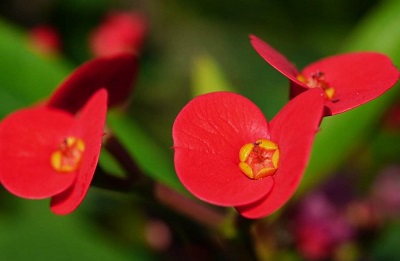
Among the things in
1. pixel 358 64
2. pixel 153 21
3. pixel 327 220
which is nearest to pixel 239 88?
pixel 153 21

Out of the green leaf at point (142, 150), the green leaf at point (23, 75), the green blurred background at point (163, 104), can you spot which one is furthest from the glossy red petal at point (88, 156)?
the green leaf at point (23, 75)

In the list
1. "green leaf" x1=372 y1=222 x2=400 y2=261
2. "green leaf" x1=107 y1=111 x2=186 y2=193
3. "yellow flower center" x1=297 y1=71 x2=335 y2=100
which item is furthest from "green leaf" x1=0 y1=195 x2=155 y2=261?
"yellow flower center" x1=297 y1=71 x2=335 y2=100

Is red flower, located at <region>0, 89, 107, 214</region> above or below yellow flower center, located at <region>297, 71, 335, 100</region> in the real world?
below

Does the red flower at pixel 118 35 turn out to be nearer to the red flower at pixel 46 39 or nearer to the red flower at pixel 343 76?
the red flower at pixel 46 39

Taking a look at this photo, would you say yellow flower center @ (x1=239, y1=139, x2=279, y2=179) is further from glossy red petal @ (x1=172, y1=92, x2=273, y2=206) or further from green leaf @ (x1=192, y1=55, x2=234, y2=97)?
green leaf @ (x1=192, y1=55, x2=234, y2=97)

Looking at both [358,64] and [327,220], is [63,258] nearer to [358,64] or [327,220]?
[327,220]

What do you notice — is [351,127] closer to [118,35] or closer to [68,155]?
[68,155]

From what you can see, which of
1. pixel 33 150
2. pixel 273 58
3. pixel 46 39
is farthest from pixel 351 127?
pixel 46 39
